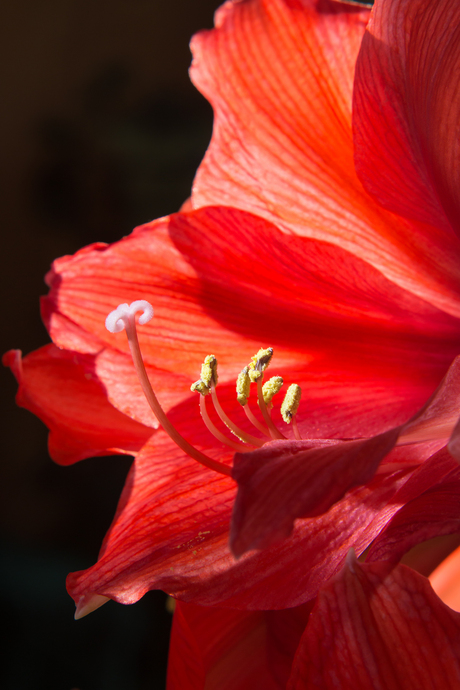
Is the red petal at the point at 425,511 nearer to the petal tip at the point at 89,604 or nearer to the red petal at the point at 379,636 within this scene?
the red petal at the point at 379,636

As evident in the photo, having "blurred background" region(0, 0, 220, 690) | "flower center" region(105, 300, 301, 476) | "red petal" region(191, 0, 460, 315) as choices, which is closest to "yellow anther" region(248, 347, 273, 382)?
"flower center" region(105, 300, 301, 476)

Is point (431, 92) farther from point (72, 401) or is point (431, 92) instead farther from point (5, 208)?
point (5, 208)

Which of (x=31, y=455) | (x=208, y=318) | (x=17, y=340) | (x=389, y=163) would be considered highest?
(x=389, y=163)

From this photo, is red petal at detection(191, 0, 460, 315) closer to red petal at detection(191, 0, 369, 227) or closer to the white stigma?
red petal at detection(191, 0, 369, 227)

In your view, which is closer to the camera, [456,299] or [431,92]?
[431,92]

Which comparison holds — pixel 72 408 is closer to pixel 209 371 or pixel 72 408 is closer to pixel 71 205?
pixel 209 371

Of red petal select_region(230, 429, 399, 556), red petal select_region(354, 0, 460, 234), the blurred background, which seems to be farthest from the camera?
the blurred background

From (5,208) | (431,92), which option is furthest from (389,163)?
(5,208)

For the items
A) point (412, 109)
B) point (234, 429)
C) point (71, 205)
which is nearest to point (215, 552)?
point (234, 429)
